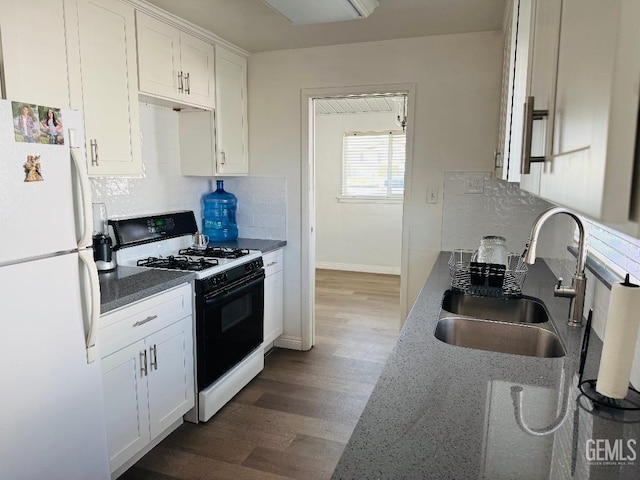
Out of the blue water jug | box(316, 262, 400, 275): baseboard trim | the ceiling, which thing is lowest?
box(316, 262, 400, 275): baseboard trim

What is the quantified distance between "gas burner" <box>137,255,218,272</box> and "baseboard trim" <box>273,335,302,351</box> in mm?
1236

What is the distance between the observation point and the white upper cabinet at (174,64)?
8.21 feet

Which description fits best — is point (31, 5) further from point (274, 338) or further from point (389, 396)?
point (274, 338)

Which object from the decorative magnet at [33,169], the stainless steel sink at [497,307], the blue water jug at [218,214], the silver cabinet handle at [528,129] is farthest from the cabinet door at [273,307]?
the silver cabinet handle at [528,129]

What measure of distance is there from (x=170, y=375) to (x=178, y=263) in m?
0.68

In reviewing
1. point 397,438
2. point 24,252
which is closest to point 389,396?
point 397,438

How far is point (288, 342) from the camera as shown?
3.77 metres

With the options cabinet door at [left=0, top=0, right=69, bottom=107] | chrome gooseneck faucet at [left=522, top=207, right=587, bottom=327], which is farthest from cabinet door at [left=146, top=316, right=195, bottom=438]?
chrome gooseneck faucet at [left=522, top=207, right=587, bottom=327]

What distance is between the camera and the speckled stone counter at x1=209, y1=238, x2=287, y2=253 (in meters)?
3.33

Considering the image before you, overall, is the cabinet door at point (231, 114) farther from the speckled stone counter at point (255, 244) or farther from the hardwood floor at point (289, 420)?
the hardwood floor at point (289, 420)

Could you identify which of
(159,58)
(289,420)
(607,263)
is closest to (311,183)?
(159,58)

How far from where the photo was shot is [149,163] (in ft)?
9.86

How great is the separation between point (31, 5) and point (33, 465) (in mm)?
1778

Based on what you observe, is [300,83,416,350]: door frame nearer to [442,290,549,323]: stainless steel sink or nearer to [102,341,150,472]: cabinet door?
[442,290,549,323]: stainless steel sink
